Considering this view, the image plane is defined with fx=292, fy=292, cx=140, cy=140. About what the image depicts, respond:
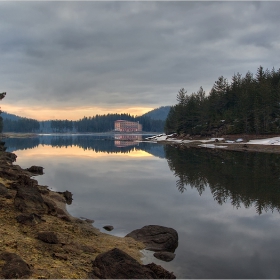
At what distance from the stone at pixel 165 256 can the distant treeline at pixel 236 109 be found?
7788cm

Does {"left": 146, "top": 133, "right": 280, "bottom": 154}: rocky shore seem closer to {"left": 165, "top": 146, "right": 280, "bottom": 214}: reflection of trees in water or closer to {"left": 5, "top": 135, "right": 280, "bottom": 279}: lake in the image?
{"left": 165, "top": 146, "right": 280, "bottom": 214}: reflection of trees in water

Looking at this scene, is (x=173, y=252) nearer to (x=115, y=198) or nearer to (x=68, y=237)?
(x=68, y=237)

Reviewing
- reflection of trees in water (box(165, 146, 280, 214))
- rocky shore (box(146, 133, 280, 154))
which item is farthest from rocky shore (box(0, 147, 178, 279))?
rocky shore (box(146, 133, 280, 154))

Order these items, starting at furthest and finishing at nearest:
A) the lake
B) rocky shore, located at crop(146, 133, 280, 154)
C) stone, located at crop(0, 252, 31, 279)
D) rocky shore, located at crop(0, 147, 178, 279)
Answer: rocky shore, located at crop(146, 133, 280, 154) → the lake → rocky shore, located at crop(0, 147, 178, 279) → stone, located at crop(0, 252, 31, 279)

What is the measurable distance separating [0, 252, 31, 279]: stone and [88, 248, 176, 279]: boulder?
2051 mm

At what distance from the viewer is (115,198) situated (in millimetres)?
22078

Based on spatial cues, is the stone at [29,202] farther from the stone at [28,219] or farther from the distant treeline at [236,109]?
the distant treeline at [236,109]

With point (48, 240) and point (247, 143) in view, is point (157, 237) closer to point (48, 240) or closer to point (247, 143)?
point (48, 240)

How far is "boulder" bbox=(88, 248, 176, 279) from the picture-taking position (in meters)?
9.34

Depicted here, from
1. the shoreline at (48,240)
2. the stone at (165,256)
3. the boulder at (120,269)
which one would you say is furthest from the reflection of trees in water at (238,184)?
the boulder at (120,269)

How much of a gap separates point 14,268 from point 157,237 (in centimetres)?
713

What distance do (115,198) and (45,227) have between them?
31.0 feet

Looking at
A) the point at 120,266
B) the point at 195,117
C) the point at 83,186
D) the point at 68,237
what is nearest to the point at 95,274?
the point at 120,266

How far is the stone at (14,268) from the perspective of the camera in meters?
7.89
